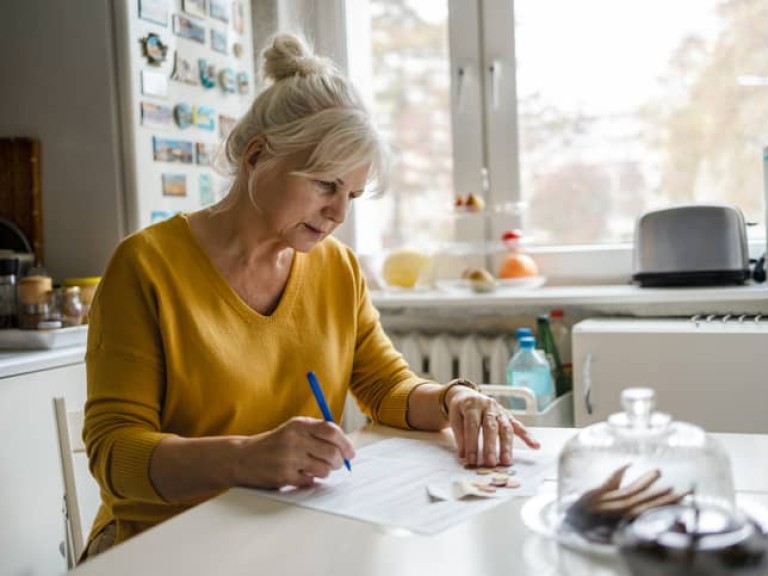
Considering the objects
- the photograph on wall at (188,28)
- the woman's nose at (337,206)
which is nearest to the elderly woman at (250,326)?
the woman's nose at (337,206)

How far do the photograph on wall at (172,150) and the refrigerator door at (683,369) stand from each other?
1.06 meters

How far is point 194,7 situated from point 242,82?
0.79 ft

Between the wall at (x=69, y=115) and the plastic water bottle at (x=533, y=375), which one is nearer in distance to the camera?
the plastic water bottle at (x=533, y=375)

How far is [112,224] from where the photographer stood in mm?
2078

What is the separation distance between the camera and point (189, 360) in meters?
1.24

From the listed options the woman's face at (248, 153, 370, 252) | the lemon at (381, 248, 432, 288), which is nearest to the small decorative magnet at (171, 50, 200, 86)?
the lemon at (381, 248, 432, 288)

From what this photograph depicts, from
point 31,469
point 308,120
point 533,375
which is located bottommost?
point 31,469

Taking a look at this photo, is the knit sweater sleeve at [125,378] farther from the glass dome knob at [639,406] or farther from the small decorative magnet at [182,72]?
the small decorative magnet at [182,72]

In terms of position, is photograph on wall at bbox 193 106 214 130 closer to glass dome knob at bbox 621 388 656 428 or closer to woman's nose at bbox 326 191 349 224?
woman's nose at bbox 326 191 349 224

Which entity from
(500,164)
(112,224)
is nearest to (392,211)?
(500,164)

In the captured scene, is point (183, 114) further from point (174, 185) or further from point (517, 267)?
point (517, 267)

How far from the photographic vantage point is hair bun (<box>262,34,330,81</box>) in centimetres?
134

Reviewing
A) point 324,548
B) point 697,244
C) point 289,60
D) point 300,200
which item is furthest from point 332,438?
point 697,244

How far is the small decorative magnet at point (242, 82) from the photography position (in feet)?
7.72
